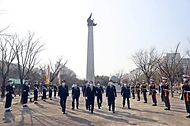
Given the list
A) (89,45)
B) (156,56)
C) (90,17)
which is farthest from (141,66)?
(90,17)

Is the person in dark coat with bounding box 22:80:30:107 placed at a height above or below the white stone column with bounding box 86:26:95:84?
below

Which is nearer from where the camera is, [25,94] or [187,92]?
[187,92]

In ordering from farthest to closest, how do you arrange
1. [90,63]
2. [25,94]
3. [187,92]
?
[90,63], [25,94], [187,92]

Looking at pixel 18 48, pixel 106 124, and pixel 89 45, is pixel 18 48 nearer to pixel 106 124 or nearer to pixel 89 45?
pixel 106 124

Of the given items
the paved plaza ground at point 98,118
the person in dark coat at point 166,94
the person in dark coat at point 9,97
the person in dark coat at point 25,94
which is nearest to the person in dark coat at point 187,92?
the paved plaza ground at point 98,118

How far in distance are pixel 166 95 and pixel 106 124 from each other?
18.9 feet

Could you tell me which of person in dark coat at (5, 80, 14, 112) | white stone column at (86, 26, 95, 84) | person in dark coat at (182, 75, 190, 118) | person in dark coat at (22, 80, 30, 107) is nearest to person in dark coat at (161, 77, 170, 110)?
person in dark coat at (182, 75, 190, 118)

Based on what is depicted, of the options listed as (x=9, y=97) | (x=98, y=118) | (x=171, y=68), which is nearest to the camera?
(x=98, y=118)

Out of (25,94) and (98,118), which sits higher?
(25,94)

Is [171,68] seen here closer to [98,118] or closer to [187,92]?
[187,92]

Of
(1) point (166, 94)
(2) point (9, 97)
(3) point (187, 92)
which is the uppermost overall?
(3) point (187, 92)

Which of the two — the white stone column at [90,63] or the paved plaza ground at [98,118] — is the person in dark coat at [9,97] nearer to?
the paved plaza ground at [98,118]

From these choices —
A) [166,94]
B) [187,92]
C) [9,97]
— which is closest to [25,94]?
[9,97]

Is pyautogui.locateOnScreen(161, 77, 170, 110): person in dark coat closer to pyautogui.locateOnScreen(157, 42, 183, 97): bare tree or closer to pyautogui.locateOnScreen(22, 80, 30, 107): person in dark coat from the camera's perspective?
pyautogui.locateOnScreen(22, 80, 30, 107): person in dark coat
